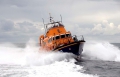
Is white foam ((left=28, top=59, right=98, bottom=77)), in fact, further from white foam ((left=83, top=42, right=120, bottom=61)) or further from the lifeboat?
white foam ((left=83, top=42, right=120, bottom=61))

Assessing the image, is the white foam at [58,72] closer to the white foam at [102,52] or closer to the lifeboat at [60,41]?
A: the lifeboat at [60,41]

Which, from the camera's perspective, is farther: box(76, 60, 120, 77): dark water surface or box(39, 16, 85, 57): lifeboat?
box(39, 16, 85, 57): lifeboat

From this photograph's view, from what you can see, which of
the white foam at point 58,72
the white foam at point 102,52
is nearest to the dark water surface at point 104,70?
the white foam at point 58,72

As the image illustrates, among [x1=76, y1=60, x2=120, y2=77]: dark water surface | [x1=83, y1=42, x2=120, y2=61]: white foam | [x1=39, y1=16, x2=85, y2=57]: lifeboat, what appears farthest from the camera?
[x1=83, y1=42, x2=120, y2=61]: white foam

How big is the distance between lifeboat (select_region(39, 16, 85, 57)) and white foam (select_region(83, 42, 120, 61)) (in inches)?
196

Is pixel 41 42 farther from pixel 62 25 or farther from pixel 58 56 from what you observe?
pixel 58 56

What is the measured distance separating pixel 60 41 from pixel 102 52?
7.64 m

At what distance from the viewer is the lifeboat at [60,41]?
69.2ft

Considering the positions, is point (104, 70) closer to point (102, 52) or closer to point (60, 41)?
point (60, 41)

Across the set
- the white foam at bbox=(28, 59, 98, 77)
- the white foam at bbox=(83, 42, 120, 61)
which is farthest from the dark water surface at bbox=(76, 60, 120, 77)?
the white foam at bbox=(83, 42, 120, 61)

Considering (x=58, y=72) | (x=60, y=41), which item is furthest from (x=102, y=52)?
(x=58, y=72)

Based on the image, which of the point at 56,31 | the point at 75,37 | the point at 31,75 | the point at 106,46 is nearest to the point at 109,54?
the point at 106,46

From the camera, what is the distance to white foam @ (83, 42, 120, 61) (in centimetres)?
2596

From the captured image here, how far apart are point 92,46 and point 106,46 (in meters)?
2.04
